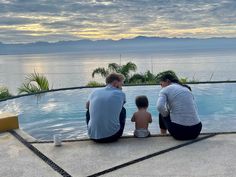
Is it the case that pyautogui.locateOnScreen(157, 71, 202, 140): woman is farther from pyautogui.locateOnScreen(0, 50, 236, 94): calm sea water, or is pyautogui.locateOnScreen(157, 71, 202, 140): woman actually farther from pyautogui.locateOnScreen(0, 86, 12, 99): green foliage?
pyautogui.locateOnScreen(0, 50, 236, 94): calm sea water

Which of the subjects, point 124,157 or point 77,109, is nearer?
point 124,157

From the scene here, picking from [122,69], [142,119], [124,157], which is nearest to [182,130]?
[142,119]

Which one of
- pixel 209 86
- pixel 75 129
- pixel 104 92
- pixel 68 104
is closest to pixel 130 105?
pixel 68 104

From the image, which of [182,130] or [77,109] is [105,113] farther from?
[77,109]

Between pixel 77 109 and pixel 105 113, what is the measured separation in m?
6.04

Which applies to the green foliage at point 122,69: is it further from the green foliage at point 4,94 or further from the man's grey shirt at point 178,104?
the man's grey shirt at point 178,104

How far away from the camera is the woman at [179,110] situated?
4914 millimetres

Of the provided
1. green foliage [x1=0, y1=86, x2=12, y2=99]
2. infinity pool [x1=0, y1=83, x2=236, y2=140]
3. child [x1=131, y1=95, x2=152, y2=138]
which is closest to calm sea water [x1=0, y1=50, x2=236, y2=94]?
green foliage [x1=0, y1=86, x2=12, y2=99]

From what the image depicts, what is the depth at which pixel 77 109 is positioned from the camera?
10.9m

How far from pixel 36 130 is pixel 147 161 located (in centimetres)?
484

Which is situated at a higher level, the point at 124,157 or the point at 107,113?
the point at 107,113

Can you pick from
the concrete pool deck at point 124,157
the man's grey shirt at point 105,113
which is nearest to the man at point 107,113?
the man's grey shirt at point 105,113

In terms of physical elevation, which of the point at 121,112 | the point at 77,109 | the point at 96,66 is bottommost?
the point at 96,66

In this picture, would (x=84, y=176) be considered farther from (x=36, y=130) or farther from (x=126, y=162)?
(x=36, y=130)
